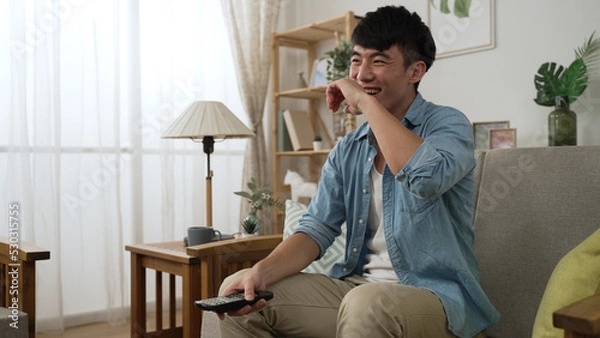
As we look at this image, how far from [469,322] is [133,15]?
2456 mm

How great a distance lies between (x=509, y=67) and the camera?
8.72ft

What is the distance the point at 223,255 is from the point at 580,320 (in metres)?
1.36

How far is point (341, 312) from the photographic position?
1.12 meters

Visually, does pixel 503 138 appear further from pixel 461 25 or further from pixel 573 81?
pixel 461 25

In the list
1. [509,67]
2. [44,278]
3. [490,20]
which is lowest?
[44,278]

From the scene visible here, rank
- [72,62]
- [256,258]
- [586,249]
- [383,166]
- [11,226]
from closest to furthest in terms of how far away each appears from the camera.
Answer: [586,249]
[383,166]
[256,258]
[11,226]
[72,62]

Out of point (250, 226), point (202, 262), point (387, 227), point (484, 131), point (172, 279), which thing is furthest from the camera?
point (484, 131)

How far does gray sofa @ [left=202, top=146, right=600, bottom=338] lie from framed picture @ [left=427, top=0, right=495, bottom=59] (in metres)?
1.23

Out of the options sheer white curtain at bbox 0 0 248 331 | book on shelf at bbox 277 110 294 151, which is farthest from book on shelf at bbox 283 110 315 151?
sheer white curtain at bbox 0 0 248 331

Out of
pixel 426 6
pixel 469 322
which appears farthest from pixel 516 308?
pixel 426 6

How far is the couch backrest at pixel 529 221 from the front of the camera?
1487mm

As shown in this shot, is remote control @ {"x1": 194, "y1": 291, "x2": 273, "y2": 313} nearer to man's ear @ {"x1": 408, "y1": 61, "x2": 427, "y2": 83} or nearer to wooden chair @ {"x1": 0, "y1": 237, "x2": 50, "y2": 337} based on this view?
Answer: man's ear @ {"x1": 408, "y1": 61, "x2": 427, "y2": 83}

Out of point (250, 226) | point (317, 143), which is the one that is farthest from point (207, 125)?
point (317, 143)

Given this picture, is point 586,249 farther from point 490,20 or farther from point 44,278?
point 44,278
